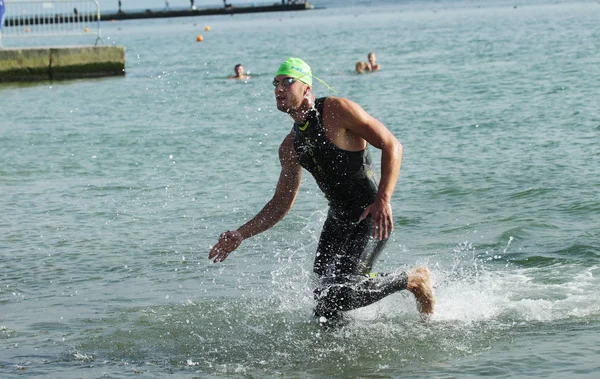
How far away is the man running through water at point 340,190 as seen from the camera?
575cm

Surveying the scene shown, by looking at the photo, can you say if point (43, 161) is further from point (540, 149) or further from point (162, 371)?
point (162, 371)

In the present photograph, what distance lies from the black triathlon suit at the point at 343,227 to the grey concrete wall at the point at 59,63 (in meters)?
23.5

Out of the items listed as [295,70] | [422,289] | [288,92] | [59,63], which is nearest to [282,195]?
[288,92]

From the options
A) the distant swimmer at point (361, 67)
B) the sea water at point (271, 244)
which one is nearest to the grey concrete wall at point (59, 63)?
the sea water at point (271, 244)

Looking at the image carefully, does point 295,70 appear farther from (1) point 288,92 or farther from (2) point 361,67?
(2) point 361,67

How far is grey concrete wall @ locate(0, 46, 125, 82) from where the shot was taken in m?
27.9

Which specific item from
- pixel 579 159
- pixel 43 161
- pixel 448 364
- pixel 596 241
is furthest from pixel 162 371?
pixel 43 161

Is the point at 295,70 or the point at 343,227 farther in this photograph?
the point at 343,227

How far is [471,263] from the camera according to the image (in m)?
8.47

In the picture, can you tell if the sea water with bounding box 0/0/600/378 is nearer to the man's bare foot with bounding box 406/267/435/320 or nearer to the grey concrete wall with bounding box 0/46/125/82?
the man's bare foot with bounding box 406/267/435/320

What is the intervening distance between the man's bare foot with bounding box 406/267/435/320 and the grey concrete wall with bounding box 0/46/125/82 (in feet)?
76.7

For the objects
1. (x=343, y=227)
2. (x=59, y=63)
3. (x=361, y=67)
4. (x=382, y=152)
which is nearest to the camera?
(x=382, y=152)

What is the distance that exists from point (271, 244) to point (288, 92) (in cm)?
381

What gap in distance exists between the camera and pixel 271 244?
945 cm
